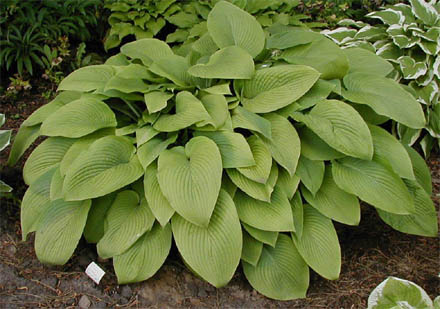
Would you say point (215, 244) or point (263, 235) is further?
point (263, 235)

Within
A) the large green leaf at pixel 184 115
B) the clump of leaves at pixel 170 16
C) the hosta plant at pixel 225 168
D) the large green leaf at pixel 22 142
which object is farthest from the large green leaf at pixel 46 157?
the clump of leaves at pixel 170 16

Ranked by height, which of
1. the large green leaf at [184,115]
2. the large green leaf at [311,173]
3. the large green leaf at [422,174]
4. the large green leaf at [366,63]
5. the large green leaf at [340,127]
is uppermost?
the large green leaf at [184,115]

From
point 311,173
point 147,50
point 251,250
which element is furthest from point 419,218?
point 147,50

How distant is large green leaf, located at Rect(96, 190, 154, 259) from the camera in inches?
74.3

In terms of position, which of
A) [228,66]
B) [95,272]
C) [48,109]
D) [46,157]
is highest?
[228,66]

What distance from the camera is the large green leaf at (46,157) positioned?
2.10 metres

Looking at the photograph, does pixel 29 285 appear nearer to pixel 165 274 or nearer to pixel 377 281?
pixel 165 274

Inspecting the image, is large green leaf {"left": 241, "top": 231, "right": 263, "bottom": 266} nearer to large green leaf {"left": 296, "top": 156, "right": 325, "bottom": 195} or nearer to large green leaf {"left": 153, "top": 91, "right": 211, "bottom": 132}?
large green leaf {"left": 296, "top": 156, "right": 325, "bottom": 195}

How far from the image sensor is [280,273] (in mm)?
1982

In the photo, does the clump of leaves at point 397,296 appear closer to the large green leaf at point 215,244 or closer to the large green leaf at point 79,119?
the large green leaf at point 215,244

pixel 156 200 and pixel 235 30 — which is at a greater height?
pixel 235 30

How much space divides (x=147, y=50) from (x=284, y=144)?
94 centimetres

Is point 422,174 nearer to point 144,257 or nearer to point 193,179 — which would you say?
point 193,179

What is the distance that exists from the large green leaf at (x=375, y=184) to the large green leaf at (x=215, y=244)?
536mm
